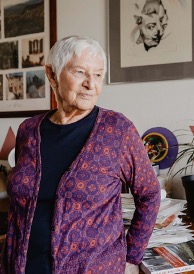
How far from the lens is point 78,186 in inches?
38.5

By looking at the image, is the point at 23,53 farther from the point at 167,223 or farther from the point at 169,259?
the point at 169,259

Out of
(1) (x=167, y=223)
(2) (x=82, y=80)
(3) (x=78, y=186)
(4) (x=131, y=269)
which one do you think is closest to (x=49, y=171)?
(3) (x=78, y=186)

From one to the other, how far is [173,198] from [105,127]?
2.83ft

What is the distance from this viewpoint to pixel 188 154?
1.72 metres

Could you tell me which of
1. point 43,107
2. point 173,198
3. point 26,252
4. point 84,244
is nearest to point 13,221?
point 26,252

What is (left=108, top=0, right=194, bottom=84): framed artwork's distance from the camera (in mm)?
1698

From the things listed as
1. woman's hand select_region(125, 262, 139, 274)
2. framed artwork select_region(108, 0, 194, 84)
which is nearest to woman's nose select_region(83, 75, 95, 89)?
woman's hand select_region(125, 262, 139, 274)

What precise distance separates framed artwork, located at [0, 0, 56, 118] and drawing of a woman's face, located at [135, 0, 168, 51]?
1.75ft

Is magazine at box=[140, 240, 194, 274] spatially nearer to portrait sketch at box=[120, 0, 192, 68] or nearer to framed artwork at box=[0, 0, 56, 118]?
portrait sketch at box=[120, 0, 192, 68]

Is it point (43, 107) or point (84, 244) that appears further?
point (43, 107)

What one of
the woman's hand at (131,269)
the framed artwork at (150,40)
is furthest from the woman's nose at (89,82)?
the framed artwork at (150,40)

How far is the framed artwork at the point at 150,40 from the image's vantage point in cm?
170

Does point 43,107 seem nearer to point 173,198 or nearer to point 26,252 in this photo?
point 173,198

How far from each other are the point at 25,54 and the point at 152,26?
81 cm
